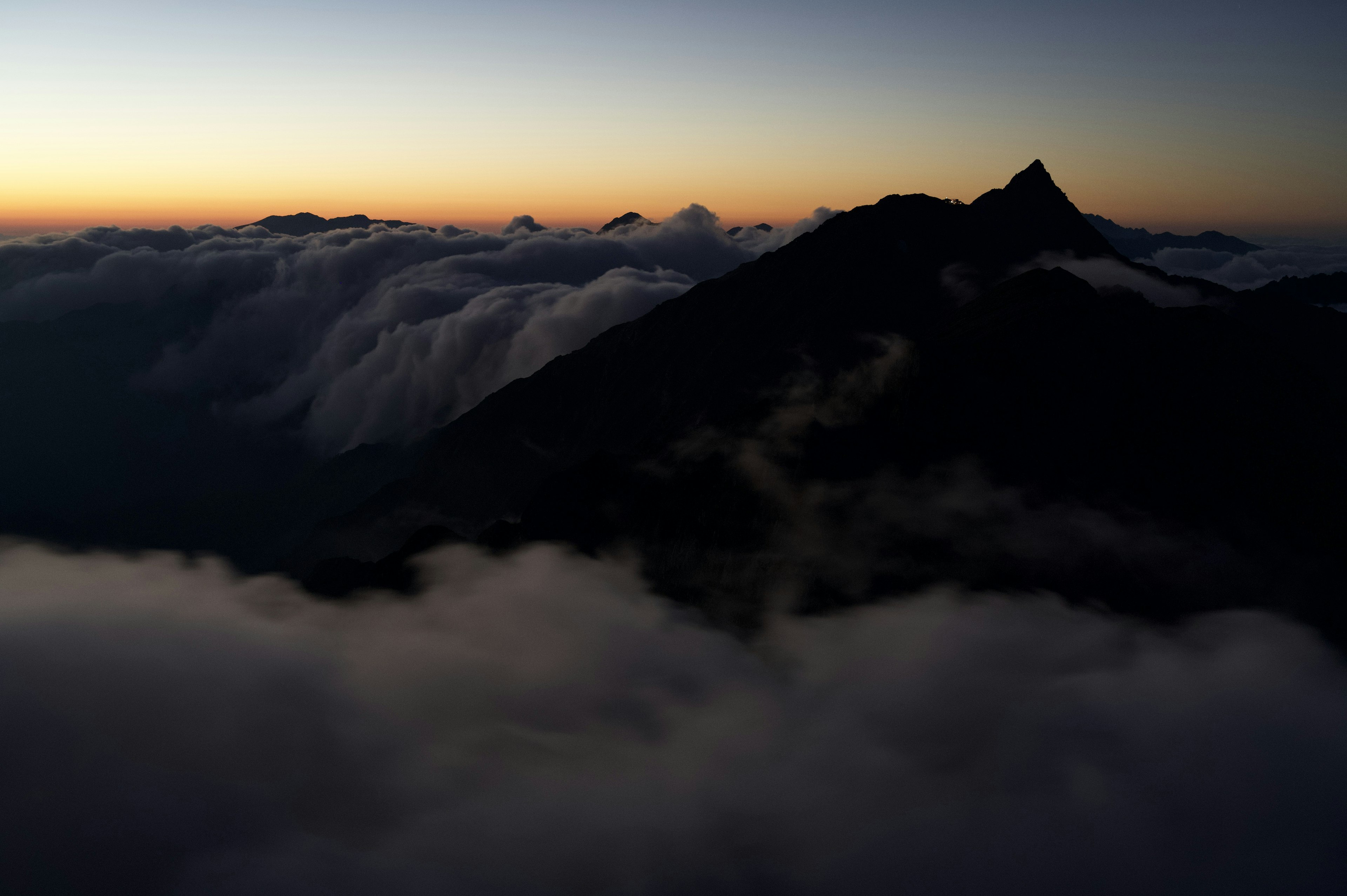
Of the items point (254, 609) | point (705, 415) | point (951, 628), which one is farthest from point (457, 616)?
point (951, 628)

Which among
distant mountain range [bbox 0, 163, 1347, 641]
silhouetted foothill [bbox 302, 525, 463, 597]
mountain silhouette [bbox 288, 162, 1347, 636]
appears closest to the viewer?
mountain silhouette [bbox 288, 162, 1347, 636]

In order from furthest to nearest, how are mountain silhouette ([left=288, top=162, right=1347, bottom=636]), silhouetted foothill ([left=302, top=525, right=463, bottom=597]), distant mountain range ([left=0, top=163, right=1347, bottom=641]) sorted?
silhouetted foothill ([left=302, top=525, right=463, bottom=597]) < distant mountain range ([left=0, top=163, right=1347, bottom=641]) < mountain silhouette ([left=288, top=162, right=1347, bottom=636])

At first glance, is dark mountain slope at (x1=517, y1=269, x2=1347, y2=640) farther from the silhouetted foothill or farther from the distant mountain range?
the silhouetted foothill

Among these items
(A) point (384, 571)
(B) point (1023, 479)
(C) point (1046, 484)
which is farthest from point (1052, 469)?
(A) point (384, 571)

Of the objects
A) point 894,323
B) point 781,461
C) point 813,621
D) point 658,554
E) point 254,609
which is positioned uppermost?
point 894,323

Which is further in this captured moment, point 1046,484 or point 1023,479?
point 1023,479

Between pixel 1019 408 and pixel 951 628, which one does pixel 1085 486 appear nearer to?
pixel 1019 408

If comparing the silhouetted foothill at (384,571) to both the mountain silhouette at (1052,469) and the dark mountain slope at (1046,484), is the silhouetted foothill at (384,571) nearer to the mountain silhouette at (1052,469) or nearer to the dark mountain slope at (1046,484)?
the mountain silhouette at (1052,469)

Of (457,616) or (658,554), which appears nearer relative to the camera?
(658,554)

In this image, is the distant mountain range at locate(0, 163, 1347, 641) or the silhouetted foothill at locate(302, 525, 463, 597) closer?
the distant mountain range at locate(0, 163, 1347, 641)

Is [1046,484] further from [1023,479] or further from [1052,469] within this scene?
[1023,479]

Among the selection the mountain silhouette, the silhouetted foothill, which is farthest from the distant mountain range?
the silhouetted foothill
